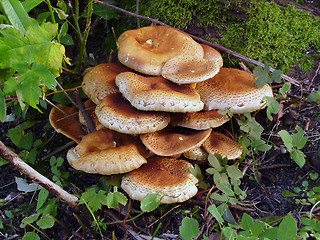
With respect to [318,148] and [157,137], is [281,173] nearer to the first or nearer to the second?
[318,148]

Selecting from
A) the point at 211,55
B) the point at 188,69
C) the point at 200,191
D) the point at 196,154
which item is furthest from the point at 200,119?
the point at 211,55

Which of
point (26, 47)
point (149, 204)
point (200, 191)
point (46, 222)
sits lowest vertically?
point (46, 222)

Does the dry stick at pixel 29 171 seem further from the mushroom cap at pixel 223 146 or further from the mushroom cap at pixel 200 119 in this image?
the mushroom cap at pixel 223 146

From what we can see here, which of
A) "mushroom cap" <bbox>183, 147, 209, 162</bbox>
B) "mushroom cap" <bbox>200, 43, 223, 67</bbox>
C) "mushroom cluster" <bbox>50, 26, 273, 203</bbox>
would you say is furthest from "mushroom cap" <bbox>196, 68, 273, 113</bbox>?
"mushroom cap" <bbox>183, 147, 209, 162</bbox>

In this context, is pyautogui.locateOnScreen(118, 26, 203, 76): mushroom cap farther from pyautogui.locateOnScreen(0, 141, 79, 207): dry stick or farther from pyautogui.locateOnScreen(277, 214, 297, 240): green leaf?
pyautogui.locateOnScreen(277, 214, 297, 240): green leaf

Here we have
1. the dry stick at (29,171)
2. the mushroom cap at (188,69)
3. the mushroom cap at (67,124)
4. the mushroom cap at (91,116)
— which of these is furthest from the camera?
the mushroom cap at (67,124)

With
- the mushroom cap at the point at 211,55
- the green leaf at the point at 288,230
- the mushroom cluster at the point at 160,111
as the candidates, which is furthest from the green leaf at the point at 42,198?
the mushroom cap at the point at 211,55

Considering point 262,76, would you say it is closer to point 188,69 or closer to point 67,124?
point 188,69
